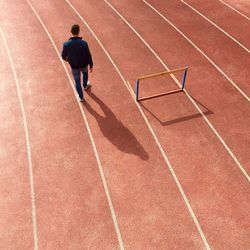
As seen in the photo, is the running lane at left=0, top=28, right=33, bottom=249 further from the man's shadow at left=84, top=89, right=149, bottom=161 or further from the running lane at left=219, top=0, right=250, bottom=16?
the running lane at left=219, top=0, right=250, bottom=16

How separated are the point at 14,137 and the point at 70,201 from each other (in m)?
2.57

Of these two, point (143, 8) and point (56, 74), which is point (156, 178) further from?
point (143, 8)

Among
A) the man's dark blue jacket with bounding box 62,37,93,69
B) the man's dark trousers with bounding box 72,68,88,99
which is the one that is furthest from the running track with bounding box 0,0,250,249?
the man's dark blue jacket with bounding box 62,37,93,69

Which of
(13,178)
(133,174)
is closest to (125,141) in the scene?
(133,174)

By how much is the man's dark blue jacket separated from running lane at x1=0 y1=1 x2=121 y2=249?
1.41 meters

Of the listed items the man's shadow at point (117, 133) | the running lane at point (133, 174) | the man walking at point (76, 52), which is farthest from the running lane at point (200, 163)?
the man walking at point (76, 52)

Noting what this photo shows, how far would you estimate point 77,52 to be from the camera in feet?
22.4

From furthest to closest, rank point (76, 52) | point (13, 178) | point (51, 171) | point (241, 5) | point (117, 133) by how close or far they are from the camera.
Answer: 1. point (241, 5)
2. point (117, 133)
3. point (76, 52)
4. point (51, 171)
5. point (13, 178)

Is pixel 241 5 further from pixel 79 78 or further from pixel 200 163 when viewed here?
pixel 200 163

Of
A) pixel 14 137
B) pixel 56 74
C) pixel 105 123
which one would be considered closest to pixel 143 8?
pixel 56 74

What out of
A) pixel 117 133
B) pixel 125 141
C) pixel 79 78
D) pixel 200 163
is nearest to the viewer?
pixel 200 163

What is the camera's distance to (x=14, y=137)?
7117 millimetres

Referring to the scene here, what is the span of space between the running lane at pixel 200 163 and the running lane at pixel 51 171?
1991 mm

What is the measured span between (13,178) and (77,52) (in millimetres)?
3520
